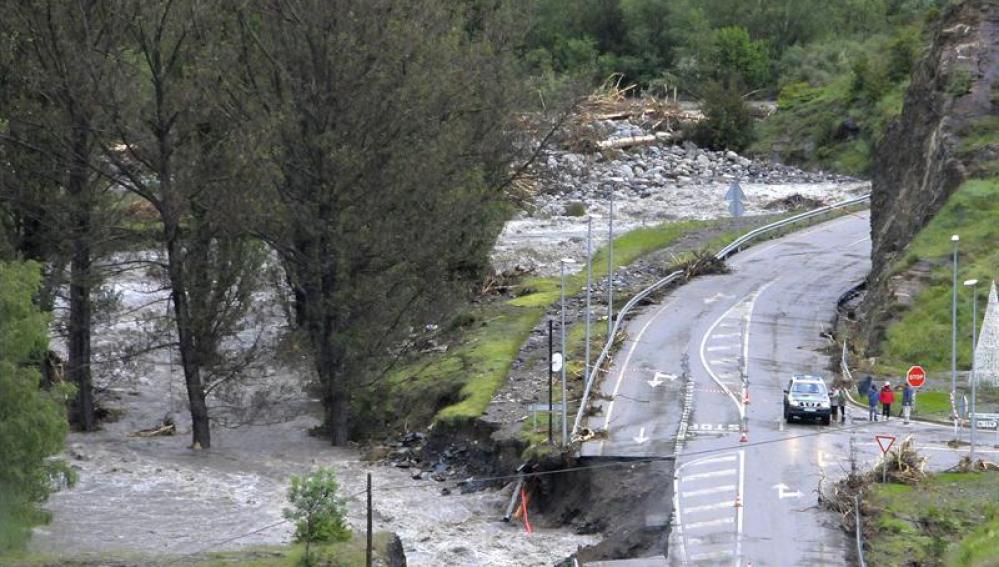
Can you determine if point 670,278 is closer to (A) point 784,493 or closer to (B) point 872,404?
(B) point 872,404

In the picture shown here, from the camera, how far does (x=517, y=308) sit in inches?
2781

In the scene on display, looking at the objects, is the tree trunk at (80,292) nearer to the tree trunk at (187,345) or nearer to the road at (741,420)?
the tree trunk at (187,345)

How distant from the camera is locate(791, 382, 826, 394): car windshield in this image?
50469 millimetres

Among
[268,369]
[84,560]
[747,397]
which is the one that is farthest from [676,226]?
[84,560]

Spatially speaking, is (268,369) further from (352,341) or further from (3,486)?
(3,486)

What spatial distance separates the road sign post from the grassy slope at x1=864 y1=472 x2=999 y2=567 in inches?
18.6

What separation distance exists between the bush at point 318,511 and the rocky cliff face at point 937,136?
28.0 m

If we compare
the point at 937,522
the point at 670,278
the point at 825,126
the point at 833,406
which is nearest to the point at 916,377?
the point at 833,406

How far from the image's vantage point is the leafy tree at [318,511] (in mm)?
39031

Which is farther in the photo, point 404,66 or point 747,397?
point 404,66

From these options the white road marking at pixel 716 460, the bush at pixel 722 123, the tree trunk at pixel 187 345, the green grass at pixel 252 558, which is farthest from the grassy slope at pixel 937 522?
the bush at pixel 722 123

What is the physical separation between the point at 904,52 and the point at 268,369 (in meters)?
59.0

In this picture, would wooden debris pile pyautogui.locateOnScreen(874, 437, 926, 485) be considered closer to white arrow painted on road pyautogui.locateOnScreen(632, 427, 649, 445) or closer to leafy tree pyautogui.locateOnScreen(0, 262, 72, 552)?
white arrow painted on road pyautogui.locateOnScreen(632, 427, 649, 445)

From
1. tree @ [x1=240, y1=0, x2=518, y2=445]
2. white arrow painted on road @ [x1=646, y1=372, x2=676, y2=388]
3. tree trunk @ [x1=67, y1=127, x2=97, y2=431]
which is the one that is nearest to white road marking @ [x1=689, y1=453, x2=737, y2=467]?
white arrow painted on road @ [x1=646, y1=372, x2=676, y2=388]
